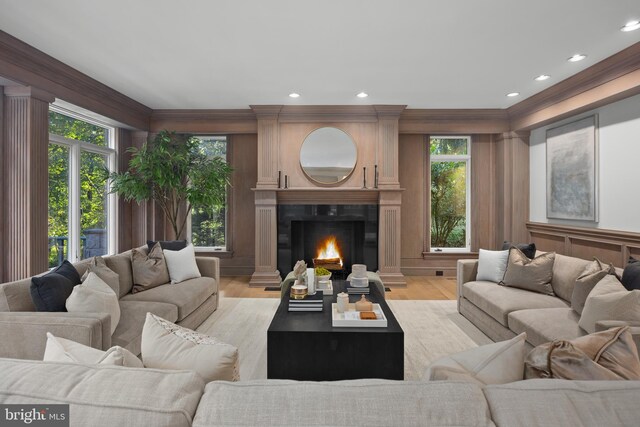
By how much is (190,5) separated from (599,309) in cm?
340

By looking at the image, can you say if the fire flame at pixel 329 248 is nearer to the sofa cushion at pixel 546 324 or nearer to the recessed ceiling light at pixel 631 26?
the sofa cushion at pixel 546 324

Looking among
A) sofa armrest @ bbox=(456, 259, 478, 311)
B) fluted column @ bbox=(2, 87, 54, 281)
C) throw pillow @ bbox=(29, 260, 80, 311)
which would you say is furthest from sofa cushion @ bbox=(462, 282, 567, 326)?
fluted column @ bbox=(2, 87, 54, 281)

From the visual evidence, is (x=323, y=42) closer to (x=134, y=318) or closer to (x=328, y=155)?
(x=328, y=155)

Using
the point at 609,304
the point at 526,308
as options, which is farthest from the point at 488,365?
the point at 526,308

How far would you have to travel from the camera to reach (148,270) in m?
3.36

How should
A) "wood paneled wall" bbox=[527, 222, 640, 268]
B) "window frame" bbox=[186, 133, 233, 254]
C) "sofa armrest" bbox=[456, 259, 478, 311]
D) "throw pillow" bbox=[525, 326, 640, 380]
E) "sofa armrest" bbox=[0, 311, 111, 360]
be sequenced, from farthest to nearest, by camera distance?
"window frame" bbox=[186, 133, 233, 254] < "sofa armrest" bbox=[456, 259, 478, 311] < "wood paneled wall" bbox=[527, 222, 640, 268] < "sofa armrest" bbox=[0, 311, 111, 360] < "throw pillow" bbox=[525, 326, 640, 380]

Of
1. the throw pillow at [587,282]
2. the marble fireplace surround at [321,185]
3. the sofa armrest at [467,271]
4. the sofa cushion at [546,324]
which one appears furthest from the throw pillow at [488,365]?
the marble fireplace surround at [321,185]

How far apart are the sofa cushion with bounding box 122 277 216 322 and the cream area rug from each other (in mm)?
328

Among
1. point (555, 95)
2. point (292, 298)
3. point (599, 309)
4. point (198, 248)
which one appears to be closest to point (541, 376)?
point (599, 309)

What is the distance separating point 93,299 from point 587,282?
11.1 feet

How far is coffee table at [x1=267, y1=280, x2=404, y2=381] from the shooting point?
2215 mm

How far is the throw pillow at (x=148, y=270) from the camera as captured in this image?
3.30 m

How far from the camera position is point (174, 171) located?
4742 millimetres

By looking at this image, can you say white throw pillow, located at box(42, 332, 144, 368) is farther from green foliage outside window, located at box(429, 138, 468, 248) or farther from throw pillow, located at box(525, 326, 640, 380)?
green foliage outside window, located at box(429, 138, 468, 248)
